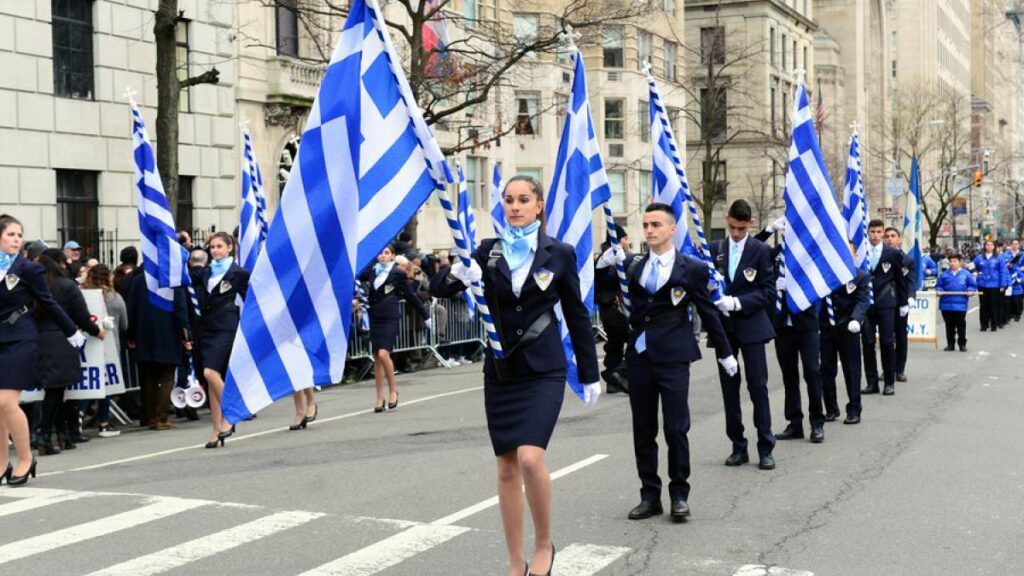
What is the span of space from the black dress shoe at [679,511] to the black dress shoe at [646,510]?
0.53 ft

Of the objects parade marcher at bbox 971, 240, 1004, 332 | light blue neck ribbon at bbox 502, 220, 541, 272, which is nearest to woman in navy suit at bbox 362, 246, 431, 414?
light blue neck ribbon at bbox 502, 220, 541, 272

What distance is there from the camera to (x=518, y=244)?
6.59 meters

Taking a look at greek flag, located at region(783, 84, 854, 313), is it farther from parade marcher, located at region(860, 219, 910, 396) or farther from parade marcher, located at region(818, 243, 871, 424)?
parade marcher, located at region(860, 219, 910, 396)

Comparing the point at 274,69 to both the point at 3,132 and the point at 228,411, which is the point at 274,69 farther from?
the point at 228,411

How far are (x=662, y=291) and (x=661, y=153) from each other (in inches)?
76.9

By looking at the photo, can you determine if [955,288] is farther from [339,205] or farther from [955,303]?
[339,205]

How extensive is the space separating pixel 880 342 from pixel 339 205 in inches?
440

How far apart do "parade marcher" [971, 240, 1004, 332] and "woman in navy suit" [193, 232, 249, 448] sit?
Answer: 21.8 metres

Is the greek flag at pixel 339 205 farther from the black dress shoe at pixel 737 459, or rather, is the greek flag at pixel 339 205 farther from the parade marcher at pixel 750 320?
the black dress shoe at pixel 737 459

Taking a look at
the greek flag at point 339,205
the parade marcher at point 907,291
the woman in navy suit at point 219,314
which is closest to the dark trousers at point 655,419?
the greek flag at point 339,205

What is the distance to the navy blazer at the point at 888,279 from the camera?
16516 millimetres

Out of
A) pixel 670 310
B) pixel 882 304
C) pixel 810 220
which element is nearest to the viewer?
pixel 670 310

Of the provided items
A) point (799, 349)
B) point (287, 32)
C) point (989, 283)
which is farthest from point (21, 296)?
point (989, 283)

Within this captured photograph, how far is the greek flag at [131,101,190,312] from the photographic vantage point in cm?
1377
